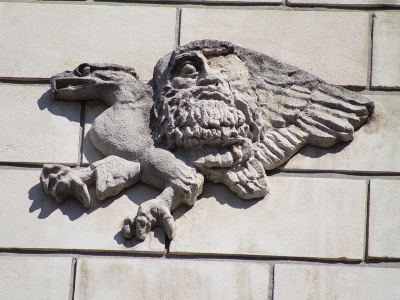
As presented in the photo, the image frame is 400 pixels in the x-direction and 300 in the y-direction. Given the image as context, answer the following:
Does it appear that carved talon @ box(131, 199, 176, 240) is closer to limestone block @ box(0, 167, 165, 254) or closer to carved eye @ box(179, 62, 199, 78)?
Answer: limestone block @ box(0, 167, 165, 254)

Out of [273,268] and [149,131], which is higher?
[149,131]

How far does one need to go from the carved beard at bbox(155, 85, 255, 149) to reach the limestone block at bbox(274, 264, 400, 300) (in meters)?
0.65

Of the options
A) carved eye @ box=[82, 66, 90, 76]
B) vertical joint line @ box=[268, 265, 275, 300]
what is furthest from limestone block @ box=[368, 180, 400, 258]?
carved eye @ box=[82, 66, 90, 76]

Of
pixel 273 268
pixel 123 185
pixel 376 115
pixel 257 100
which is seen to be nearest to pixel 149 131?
pixel 123 185

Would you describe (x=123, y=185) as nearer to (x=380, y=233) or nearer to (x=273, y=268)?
(x=273, y=268)

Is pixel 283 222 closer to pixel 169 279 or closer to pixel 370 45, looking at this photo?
pixel 169 279

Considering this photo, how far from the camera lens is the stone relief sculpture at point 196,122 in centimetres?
379

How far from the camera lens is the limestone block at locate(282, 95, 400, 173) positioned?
12.9 ft

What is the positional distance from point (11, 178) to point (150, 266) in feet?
2.70

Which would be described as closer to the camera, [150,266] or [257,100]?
[150,266]

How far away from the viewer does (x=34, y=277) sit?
146 inches

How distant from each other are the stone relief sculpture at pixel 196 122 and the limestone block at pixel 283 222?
0.22 feet

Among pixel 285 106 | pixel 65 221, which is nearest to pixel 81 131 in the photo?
pixel 65 221

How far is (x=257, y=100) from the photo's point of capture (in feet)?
13.1
